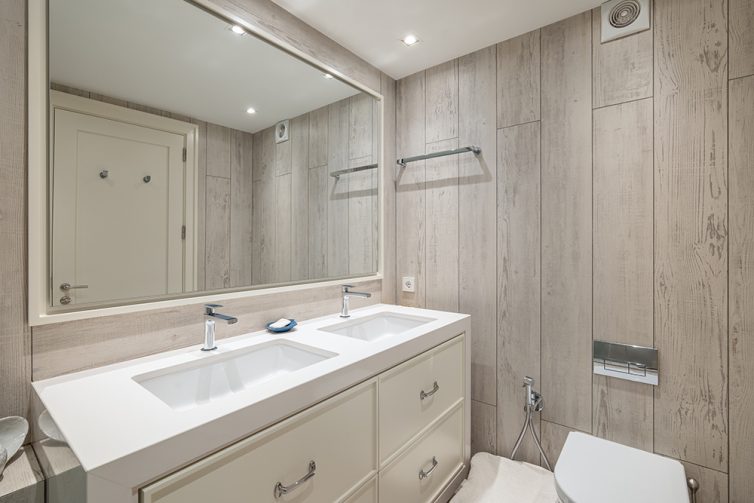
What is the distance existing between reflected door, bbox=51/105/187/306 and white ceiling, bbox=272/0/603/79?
92 cm

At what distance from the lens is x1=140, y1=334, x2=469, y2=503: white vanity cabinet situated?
786mm

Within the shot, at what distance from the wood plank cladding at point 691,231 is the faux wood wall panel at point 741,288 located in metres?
0.02

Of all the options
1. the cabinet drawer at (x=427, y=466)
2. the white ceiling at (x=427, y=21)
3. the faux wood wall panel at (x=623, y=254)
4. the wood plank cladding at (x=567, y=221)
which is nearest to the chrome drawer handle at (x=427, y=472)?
the cabinet drawer at (x=427, y=466)

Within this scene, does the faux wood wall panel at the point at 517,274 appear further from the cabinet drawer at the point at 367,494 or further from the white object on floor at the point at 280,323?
the white object on floor at the point at 280,323

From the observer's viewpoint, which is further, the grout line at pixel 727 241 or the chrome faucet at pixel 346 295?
the chrome faucet at pixel 346 295

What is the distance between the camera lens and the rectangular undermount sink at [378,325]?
173cm

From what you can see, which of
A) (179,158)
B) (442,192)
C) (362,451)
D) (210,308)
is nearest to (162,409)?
(210,308)

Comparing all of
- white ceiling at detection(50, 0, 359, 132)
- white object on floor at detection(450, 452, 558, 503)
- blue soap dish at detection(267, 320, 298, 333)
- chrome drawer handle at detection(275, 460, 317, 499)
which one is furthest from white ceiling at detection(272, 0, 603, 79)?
white object on floor at detection(450, 452, 558, 503)

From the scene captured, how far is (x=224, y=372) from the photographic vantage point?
4.01 ft

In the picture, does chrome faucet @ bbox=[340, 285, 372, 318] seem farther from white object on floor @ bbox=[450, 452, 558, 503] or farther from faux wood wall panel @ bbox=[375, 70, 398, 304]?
white object on floor @ bbox=[450, 452, 558, 503]

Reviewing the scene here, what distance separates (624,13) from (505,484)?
7.04ft

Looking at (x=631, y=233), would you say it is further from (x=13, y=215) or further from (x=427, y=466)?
(x=13, y=215)

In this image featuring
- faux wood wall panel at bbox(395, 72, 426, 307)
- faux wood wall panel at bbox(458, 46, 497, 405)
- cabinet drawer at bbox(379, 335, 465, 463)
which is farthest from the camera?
faux wood wall panel at bbox(395, 72, 426, 307)

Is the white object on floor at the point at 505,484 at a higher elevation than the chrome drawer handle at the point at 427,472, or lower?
lower
